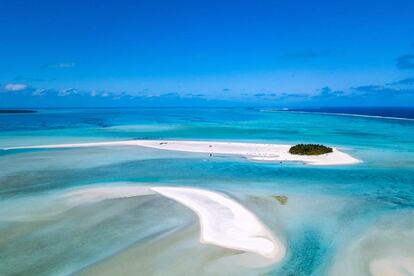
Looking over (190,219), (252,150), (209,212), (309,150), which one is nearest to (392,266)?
(209,212)

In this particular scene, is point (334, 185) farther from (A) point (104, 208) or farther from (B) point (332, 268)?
(A) point (104, 208)


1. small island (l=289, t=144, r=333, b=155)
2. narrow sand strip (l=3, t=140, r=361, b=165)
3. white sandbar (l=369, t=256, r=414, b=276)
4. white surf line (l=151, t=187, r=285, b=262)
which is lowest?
white sandbar (l=369, t=256, r=414, b=276)

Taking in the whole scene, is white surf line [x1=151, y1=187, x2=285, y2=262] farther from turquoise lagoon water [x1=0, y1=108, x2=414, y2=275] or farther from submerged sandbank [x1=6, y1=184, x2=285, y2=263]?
turquoise lagoon water [x1=0, y1=108, x2=414, y2=275]

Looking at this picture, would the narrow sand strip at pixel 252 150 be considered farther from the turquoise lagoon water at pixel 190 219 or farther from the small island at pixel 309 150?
the turquoise lagoon water at pixel 190 219

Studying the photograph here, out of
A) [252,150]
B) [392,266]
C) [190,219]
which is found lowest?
[392,266]

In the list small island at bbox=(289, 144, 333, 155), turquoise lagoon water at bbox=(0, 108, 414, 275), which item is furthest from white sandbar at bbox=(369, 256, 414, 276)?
small island at bbox=(289, 144, 333, 155)

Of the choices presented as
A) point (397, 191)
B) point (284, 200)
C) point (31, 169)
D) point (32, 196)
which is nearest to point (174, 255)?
point (284, 200)

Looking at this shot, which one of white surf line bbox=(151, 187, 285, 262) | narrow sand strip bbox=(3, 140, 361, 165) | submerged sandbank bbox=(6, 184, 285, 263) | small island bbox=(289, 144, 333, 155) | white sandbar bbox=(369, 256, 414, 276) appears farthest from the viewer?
small island bbox=(289, 144, 333, 155)

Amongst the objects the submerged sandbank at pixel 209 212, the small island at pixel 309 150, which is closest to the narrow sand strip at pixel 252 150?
the small island at pixel 309 150

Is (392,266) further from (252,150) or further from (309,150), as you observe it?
(252,150)
